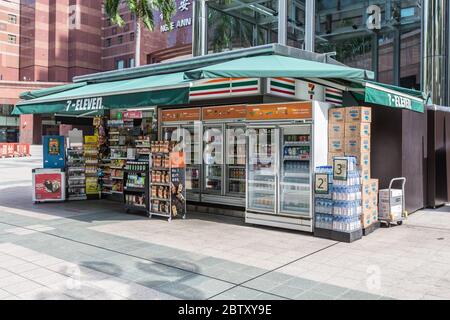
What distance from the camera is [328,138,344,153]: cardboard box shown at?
25.3ft

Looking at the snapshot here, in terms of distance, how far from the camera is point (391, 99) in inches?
318

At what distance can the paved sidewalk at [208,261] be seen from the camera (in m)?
4.58

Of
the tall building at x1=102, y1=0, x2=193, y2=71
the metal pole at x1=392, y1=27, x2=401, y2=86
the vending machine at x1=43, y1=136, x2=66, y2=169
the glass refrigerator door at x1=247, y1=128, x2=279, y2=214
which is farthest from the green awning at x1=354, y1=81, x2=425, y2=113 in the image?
the tall building at x1=102, y1=0, x2=193, y2=71

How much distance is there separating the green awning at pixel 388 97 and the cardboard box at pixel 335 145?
87 centimetres

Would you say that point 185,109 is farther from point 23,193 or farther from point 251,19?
point 251,19

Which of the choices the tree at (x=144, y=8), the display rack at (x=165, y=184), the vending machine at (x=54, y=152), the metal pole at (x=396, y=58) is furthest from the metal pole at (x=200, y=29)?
the display rack at (x=165, y=184)

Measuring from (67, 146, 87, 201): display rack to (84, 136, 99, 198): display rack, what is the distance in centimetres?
13

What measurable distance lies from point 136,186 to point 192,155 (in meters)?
1.70

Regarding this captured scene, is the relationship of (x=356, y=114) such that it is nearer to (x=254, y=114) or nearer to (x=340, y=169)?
(x=340, y=169)

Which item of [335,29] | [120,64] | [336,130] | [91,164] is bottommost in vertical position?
[91,164]

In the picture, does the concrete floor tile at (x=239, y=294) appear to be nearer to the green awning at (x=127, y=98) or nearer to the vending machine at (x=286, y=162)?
the vending machine at (x=286, y=162)

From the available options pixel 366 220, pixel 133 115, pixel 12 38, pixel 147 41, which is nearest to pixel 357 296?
pixel 366 220

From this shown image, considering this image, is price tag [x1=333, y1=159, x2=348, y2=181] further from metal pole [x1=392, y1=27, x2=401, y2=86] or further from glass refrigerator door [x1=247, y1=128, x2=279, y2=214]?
metal pole [x1=392, y1=27, x2=401, y2=86]
